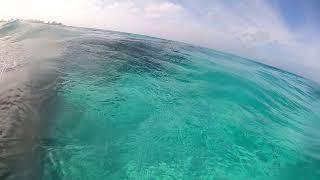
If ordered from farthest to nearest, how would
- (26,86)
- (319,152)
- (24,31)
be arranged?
(24,31) → (319,152) → (26,86)

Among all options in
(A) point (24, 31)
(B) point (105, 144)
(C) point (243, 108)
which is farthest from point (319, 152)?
(A) point (24, 31)

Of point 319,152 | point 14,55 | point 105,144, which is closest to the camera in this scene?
point 105,144

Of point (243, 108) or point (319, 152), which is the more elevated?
point (243, 108)

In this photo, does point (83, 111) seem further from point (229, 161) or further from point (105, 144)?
point (229, 161)

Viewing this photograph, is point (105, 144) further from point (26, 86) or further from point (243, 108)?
point (243, 108)

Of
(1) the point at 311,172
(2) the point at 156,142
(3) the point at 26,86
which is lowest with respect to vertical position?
(1) the point at 311,172

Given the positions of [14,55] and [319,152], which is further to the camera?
[14,55]

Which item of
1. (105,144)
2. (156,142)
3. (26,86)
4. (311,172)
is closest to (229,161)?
(156,142)
